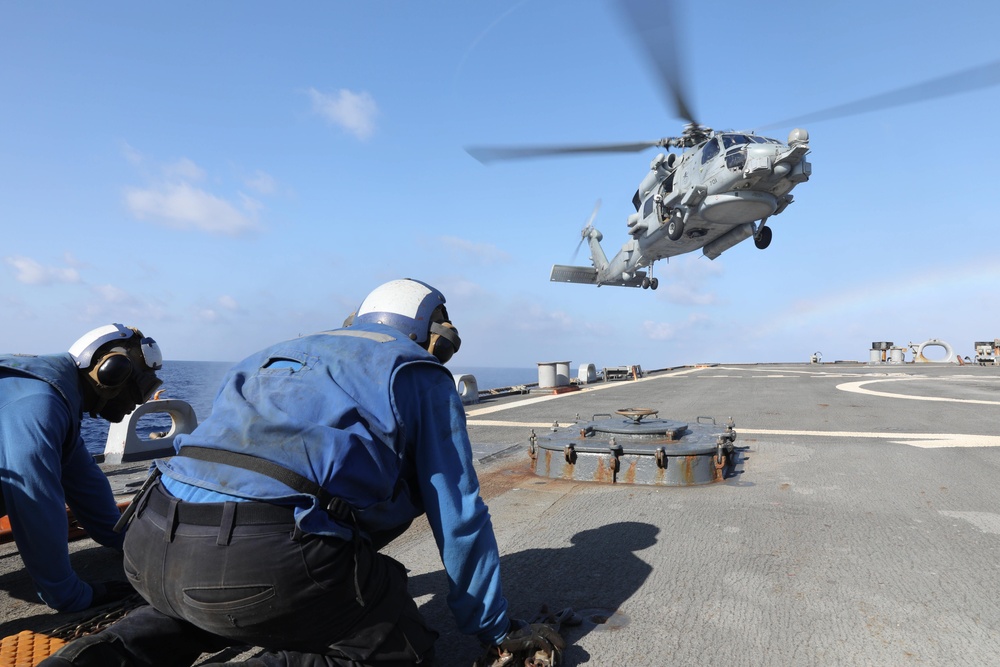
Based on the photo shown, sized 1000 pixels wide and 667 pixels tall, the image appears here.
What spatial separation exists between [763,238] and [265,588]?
2188 cm

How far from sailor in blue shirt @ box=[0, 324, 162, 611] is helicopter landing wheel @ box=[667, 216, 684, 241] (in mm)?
18433

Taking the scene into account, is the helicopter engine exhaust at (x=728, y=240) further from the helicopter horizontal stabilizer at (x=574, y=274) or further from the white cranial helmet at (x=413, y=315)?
the white cranial helmet at (x=413, y=315)

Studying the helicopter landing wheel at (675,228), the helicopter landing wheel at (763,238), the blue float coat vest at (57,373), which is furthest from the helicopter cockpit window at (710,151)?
the blue float coat vest at (57,373)

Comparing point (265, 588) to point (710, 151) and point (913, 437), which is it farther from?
point (710, 151)

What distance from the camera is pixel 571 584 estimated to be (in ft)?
9.42

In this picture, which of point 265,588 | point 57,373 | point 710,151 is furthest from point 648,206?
point 265,588

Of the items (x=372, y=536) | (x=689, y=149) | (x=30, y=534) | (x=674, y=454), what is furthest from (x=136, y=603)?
(x=689, y=149)

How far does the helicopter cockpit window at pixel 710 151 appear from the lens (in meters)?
17.8

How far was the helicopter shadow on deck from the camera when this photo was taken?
2373 millimetres

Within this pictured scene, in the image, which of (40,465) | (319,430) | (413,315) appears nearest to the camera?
(319,430)

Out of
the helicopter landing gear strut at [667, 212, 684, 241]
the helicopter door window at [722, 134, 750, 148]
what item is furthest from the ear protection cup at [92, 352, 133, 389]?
the helicopter landing gear strut at [667, 212, 684, 241]

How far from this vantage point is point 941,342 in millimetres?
42062

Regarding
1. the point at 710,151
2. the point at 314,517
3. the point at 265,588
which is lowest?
the point at 265,588

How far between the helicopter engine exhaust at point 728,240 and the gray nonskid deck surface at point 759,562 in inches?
593
